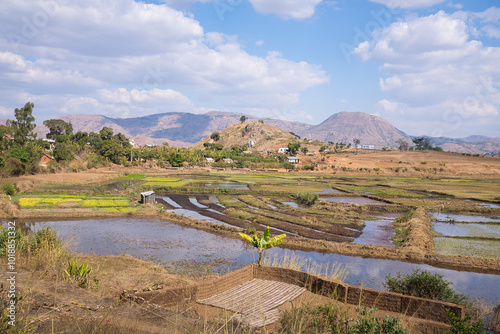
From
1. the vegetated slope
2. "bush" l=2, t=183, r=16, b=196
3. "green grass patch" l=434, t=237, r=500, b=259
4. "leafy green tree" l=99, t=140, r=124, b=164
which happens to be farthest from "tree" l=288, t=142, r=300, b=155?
"green grass patch" l=434, t=237, r=500, b=259

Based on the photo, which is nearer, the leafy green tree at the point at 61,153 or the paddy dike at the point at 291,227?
the paddy dike at the point at 291,227

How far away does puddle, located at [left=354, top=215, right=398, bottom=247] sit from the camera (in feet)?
84.2

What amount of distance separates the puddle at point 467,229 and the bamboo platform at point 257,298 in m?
22.7

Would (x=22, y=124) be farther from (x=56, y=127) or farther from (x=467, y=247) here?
(x=467, y=247)

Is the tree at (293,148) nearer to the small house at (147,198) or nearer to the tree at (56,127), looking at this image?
the tree at (56,127)

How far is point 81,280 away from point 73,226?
19.6 m

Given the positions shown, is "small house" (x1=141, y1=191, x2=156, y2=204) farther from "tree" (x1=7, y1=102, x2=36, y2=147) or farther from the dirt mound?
"tree" (x1=7, y1=102, x2=36, y2=147)

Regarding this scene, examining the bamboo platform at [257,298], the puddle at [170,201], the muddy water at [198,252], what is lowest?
the muddy water at [198,252]

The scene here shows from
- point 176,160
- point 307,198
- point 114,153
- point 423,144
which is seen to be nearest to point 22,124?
point 114,153

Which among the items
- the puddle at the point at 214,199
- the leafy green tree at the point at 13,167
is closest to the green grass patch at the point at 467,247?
the puddle at the point at 214,199

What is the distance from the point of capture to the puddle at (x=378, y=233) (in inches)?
1011

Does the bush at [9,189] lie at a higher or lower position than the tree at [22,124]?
lower

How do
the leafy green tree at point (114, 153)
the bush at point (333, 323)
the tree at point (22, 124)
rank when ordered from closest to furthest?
the bush at point (333, 323), the tree at point (22, 124), the leafy green tree at point (114, 153)

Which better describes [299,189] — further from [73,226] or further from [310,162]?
[310,162]
